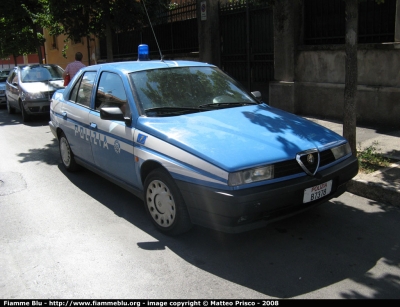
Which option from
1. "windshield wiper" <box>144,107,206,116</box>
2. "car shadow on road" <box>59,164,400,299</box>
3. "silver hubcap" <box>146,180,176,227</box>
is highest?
"windshield wiper" <box>144,107,206,116</box>

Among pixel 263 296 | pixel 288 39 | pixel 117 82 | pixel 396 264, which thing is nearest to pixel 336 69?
pixel 288 39

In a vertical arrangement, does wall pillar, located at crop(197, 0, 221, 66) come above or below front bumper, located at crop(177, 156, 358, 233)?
above

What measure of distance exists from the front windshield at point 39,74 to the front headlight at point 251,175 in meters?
10.6

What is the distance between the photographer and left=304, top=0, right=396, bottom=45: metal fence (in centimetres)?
831

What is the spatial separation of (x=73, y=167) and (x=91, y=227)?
2195mm

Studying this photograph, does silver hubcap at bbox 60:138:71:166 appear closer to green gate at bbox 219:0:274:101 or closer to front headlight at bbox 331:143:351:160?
front headlight at bbox 331:143:351:160

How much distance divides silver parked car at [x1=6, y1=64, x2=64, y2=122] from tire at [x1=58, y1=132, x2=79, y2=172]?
5.64m

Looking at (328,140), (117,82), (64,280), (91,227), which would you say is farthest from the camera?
(117,82)

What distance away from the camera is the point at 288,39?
995cm

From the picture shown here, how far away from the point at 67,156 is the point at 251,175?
3.96 m

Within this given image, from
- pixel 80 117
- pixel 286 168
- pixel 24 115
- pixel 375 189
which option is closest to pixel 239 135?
pixel 286 168

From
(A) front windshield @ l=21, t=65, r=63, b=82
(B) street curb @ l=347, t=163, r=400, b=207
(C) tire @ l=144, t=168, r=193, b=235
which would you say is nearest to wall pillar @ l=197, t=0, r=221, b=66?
(A) front windshield @ l=21, t=65, r=63, b=82

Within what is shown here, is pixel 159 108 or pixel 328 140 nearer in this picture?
pixel 328 140

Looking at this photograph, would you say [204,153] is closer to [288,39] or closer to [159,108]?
[159,108]
